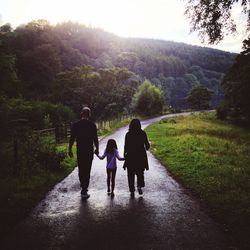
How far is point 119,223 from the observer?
633cm

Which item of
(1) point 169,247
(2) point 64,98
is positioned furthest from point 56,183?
(2) point 64,98

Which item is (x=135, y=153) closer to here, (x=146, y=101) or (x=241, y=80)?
(x=241, y=80)

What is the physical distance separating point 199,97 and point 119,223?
113m

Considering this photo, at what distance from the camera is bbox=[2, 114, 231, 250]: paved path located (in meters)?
5.34

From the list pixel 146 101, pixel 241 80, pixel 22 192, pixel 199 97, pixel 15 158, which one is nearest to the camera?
pixel 22 192

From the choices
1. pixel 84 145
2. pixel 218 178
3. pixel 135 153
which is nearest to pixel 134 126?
pixel 135 153

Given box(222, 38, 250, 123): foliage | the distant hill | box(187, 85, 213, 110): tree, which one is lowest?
box(187, 85, 213, 110): tree

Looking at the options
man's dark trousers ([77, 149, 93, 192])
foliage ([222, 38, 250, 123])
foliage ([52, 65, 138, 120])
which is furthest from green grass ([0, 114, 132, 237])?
foliage ([52, 65, 138, 120])

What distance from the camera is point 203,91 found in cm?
11288

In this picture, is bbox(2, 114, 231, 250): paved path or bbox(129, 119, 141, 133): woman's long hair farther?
bbox(129, 119, 141, 133): woman's long hair

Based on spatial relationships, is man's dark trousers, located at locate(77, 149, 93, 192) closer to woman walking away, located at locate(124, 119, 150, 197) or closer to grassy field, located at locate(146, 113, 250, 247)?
woman walking away, located at locate(124, 119, 150, 197)

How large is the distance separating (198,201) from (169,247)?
315cm

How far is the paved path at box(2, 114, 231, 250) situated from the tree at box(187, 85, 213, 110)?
106955 millimetres

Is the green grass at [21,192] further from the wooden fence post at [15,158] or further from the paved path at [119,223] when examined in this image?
the wooden fence post at [15,158]
